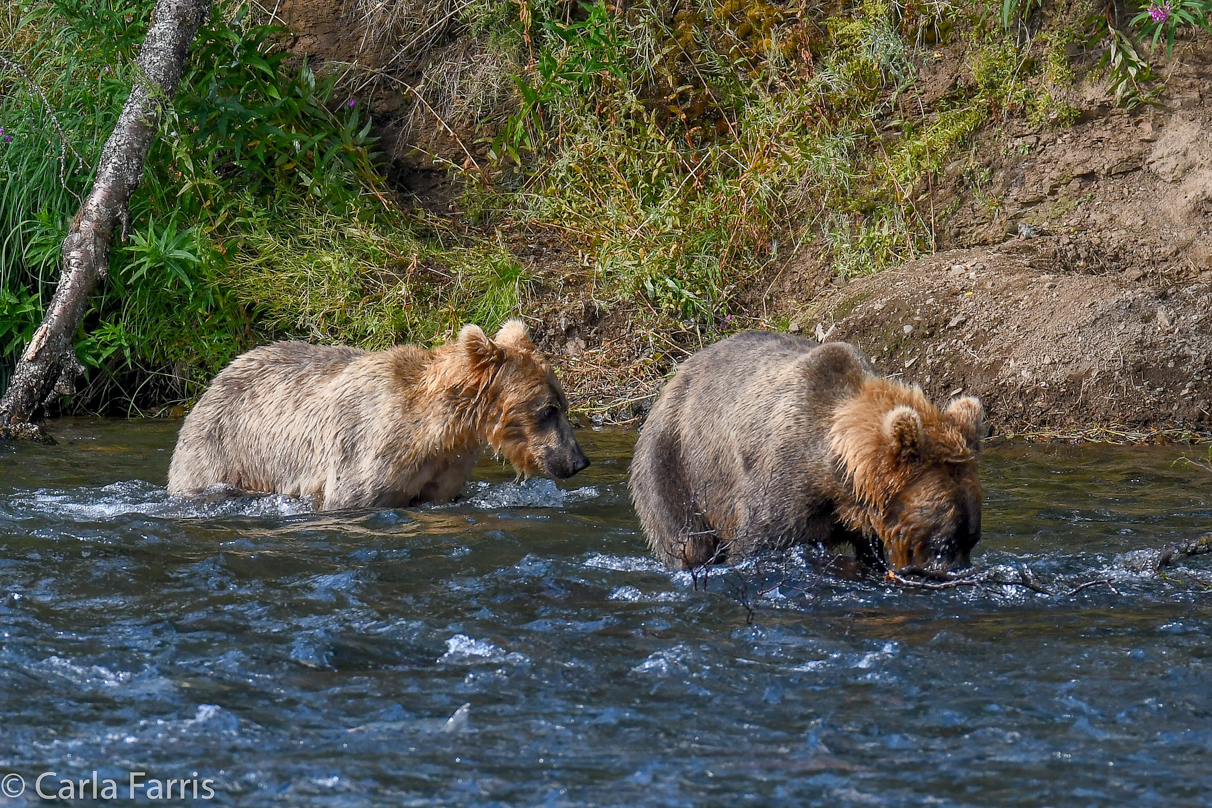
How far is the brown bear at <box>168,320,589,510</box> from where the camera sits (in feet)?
23.2

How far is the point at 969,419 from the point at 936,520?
44 cm

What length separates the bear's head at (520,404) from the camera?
7164 millimetres

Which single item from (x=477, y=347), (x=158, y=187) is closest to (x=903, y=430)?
(x=477, y=347)

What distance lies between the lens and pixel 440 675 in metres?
4.16

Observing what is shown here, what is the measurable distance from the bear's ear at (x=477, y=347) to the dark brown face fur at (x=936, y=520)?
110 inches

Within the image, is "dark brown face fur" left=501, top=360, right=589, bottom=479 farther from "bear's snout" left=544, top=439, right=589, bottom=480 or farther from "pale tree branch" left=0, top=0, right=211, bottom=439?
"pale tree branch" left=0, top=0, right=211, bottom=439

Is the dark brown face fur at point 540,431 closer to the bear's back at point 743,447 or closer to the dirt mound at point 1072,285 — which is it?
the bear's back at point 743,447

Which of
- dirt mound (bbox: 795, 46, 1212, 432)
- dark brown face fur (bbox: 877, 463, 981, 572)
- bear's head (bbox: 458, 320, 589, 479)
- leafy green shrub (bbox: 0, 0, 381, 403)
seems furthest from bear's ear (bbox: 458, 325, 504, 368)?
leafy green shrub (bbox: 0, 0, 381, 403)

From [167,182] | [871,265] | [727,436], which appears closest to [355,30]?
[167,182]

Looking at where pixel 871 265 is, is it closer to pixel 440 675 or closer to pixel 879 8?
pixel 879 8

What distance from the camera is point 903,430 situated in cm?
482

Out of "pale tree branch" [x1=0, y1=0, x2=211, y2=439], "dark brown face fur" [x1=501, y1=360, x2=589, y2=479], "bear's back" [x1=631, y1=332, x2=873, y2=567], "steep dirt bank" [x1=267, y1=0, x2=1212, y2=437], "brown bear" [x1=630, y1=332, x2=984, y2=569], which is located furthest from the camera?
"pale tree branch" [x1=0, y1=0, x2=211, y2=439]

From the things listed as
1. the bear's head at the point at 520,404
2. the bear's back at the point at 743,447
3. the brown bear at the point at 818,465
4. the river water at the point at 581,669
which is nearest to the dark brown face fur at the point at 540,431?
the bear's head at the point at 520,404

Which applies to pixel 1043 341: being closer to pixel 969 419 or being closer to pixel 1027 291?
pixel 1027 291
